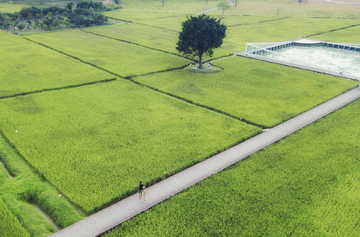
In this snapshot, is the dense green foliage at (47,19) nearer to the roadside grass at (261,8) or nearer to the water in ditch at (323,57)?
the roadside grass at (261,8)

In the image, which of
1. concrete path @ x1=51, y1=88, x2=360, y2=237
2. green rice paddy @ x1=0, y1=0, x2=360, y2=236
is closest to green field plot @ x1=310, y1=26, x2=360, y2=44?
green rice paddy @ x1=0, y1=0, x2=360, y2=236

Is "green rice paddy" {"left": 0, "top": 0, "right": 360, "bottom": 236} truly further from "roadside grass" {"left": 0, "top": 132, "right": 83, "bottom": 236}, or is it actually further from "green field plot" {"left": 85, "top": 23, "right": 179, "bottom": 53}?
"green field plot" {"left": 85, "top": 23, "right": 179, "bottom": 53}

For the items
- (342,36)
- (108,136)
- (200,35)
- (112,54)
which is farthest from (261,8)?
(108,136)

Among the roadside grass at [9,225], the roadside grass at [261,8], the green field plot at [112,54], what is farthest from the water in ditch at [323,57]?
the roadside grass at [261,8]

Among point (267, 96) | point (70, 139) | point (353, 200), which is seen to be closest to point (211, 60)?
point (267, 96)

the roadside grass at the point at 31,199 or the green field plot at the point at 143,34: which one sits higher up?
the green field plot at the point at 143,34
